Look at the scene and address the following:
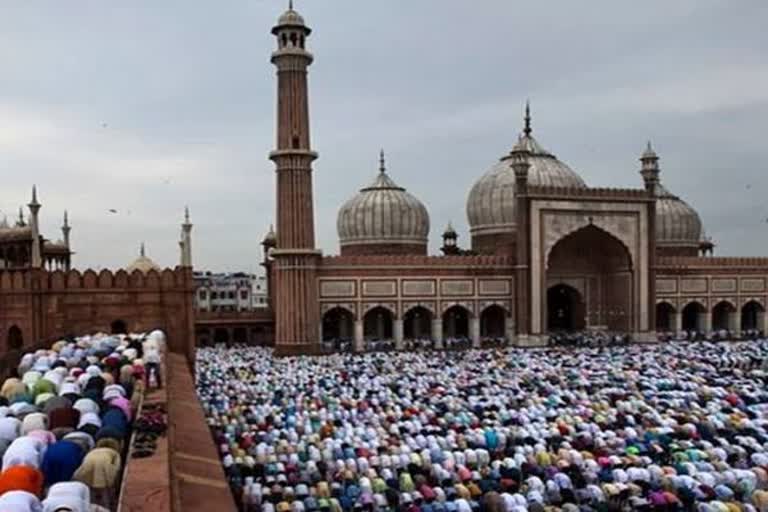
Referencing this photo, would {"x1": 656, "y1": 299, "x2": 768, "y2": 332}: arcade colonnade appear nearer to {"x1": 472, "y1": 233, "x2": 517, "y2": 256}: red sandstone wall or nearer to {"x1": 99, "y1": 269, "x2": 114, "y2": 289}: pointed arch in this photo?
{"x1": 472, "y1": 233, "x2": 517, "y2": 256}: red sandstone wall

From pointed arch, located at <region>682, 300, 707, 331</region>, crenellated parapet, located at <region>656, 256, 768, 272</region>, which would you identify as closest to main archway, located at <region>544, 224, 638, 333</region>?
crenellated parapet, located at <region>656, 256, 768, 272</region>

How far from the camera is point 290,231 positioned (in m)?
27.2

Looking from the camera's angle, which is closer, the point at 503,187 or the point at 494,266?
the point at 494,266

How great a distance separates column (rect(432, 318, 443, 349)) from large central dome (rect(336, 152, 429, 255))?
528 centimetres

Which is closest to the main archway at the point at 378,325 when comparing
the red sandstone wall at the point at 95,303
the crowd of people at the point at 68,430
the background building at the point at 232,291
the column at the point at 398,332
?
the column at the point at 398,332

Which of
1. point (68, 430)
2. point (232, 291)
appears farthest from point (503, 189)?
point (232, 291)

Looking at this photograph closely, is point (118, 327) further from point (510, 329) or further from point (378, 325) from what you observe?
point (510, 329)

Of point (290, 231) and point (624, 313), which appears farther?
point (624, 313)

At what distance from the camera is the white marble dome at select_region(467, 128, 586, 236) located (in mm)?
34469

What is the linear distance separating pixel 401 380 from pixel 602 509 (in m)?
9.24

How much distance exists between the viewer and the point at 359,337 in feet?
92.8

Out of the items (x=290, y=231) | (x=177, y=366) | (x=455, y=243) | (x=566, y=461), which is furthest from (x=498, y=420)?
Result: (x=455, y=243)

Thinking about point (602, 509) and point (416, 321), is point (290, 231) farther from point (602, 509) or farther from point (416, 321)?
point (602, 509)

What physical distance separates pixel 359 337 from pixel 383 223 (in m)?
7.23
